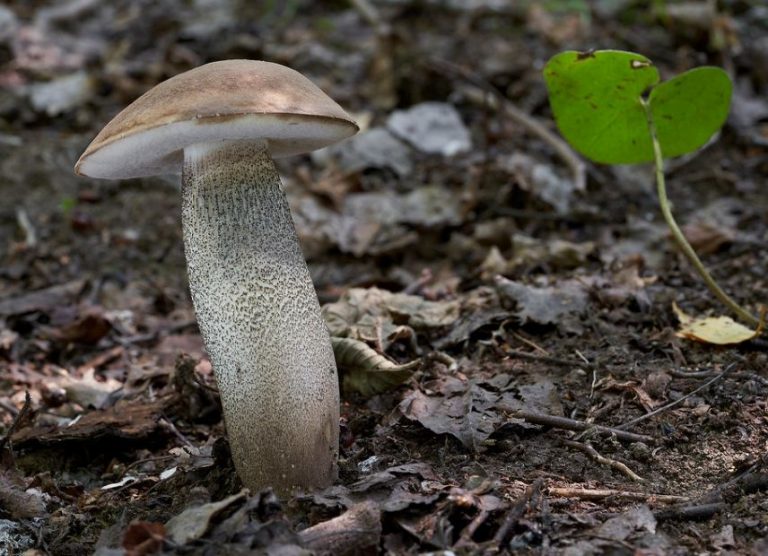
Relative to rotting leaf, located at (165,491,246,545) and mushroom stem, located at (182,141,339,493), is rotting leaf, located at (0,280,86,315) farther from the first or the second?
rotting leaf, located at (165,491,246,545)

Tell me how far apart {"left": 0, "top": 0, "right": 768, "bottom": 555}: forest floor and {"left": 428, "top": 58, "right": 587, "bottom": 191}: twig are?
0.06m

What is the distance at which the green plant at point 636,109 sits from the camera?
270 centimetres

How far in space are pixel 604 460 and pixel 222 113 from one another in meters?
1.52

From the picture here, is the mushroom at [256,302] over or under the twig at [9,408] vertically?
over

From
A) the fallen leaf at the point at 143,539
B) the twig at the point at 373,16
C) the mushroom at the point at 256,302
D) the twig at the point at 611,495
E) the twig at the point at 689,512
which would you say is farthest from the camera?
the twig at the point at 373,16

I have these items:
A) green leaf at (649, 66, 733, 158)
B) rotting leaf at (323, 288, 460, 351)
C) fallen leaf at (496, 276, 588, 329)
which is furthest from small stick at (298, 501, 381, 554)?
green leaf at (649, 66, 733, 158)

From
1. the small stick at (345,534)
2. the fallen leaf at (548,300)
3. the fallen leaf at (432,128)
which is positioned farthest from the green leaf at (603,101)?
the fallen leaf at (432,128)

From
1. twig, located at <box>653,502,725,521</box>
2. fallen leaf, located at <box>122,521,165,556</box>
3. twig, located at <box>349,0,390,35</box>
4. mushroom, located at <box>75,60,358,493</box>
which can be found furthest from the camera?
twig, located at <box>349,0,390,35</box>

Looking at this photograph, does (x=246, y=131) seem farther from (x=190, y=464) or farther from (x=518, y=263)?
(x=518, y=263)

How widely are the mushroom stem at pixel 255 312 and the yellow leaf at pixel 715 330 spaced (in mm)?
1491

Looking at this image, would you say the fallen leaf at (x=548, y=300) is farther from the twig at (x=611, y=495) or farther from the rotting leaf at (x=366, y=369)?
the twig at (x=611, y=495)

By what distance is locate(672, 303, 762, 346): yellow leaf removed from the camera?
9.11 feet

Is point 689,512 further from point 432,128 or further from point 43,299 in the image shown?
point 432,128

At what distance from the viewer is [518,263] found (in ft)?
13.1
